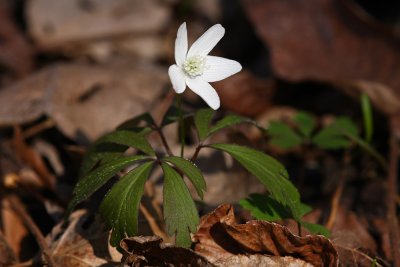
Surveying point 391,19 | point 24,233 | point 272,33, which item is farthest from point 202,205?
point 391,19

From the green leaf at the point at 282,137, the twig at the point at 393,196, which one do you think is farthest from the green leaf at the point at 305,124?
the twig at the point at 393,196

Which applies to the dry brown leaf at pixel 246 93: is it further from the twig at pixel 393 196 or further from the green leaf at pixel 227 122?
the green leaf at pixel 227 122

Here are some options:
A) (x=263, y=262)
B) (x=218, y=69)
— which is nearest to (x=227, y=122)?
(x=218, y=69)

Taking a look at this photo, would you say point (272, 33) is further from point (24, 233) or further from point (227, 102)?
point (24, 233)

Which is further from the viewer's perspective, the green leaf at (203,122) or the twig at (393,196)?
the twig at (393,196)

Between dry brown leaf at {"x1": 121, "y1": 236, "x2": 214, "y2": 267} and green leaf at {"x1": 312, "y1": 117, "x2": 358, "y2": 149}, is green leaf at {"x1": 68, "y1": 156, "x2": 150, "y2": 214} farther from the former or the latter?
green leaf at {"x1": 312, "y1": 117, "x2": 358, "y2": 149}

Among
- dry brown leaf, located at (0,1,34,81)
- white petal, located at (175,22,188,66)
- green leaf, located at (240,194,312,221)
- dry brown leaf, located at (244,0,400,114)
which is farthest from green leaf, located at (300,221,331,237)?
dry brown leaf, located at (0,1,34,81)

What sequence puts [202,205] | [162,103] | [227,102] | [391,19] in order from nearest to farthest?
[202,205], [162,103], [227,102], [391,19]
